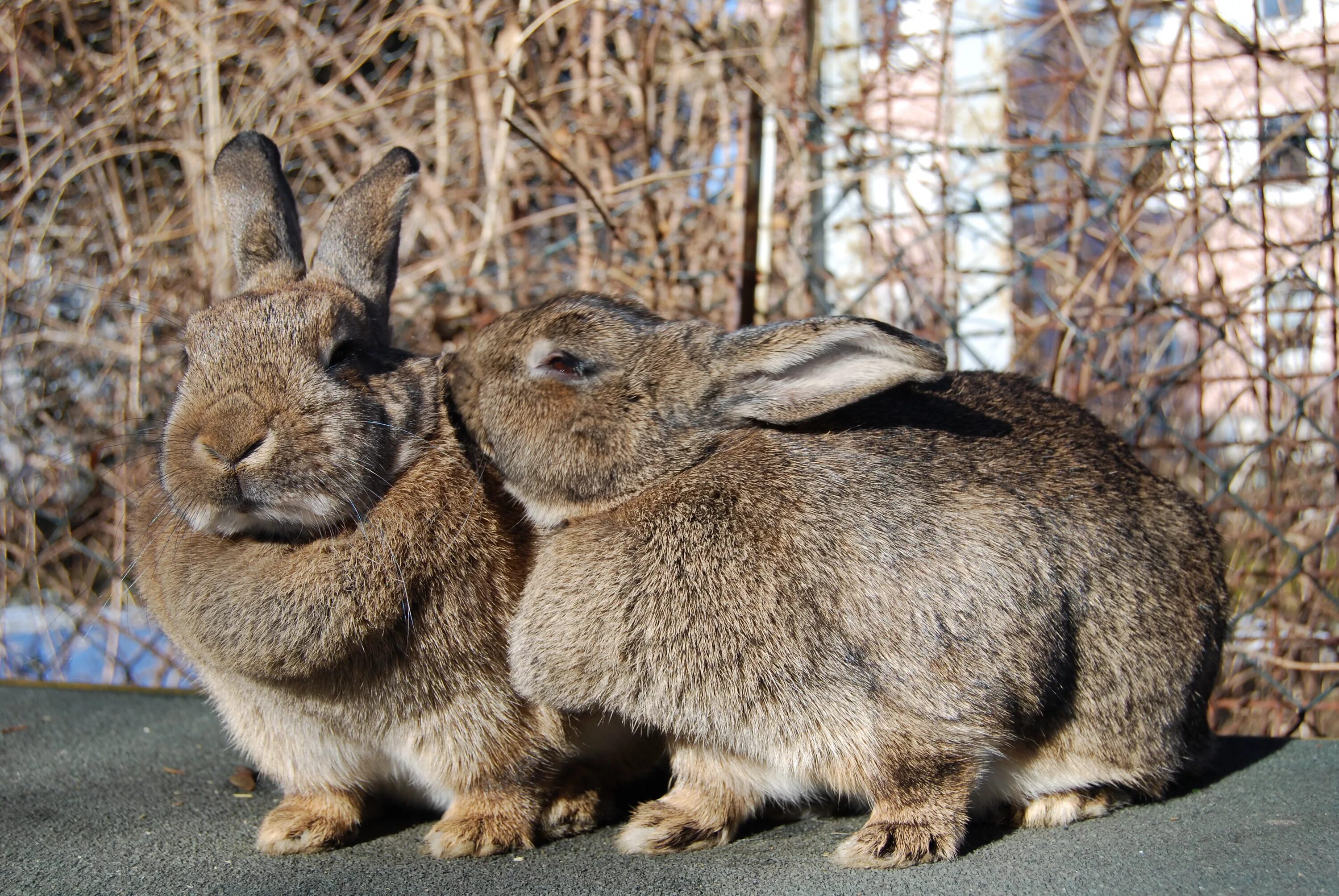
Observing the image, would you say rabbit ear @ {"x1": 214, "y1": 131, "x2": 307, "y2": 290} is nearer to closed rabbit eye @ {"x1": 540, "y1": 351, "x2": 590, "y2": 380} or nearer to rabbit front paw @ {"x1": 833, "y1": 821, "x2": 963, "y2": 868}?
closed rabbit eye @ {"x1": 540, "y1": 351, "x2": 590, "y2": 380}

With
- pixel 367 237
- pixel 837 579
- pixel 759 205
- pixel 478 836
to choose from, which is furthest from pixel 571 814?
pixel 759 205

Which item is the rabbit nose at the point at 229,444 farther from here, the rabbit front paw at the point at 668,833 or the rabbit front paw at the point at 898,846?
the rabbit front paw at the point at 898,846

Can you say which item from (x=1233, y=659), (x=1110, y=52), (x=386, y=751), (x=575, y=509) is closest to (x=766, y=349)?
(x=575, y=509)

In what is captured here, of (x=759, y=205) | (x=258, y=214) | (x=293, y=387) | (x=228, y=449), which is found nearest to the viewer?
(x=228, y=449)

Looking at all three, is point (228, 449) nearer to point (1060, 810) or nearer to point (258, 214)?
point (258, 214)

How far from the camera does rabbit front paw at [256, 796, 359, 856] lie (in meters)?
1.92

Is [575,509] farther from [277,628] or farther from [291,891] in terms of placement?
[291,891]

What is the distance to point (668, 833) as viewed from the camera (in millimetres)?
1885

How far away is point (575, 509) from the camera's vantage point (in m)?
1.95

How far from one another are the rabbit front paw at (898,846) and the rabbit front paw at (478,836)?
0.53m

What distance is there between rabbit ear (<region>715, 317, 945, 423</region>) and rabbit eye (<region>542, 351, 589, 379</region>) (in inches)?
9.5

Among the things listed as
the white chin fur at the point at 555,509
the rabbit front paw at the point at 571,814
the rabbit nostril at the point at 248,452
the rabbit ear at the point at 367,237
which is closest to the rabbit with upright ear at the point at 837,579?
the white chin fur at the point at 555,509

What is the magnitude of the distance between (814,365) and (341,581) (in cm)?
86

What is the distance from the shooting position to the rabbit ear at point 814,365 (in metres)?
1.80
